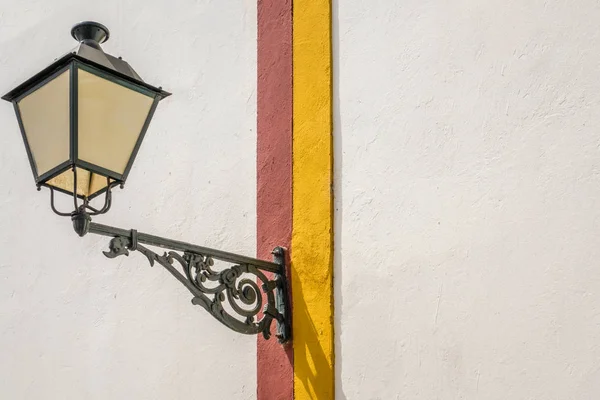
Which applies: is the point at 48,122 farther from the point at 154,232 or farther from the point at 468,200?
the point at 468,200

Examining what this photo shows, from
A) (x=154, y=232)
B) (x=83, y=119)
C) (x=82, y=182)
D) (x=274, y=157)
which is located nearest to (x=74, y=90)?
(x=83, y=119)

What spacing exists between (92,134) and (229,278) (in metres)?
0.61

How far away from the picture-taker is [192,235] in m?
3.92

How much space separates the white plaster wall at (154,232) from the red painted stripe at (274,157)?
41 millimetres

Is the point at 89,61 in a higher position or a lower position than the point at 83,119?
higher

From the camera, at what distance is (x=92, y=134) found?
310 centimetres

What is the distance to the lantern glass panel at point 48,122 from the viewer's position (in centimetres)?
310

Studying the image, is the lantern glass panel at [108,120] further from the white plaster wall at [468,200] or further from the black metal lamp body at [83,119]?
the white plaster wall at [468,200]

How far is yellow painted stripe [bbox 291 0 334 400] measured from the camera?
11.3 ft

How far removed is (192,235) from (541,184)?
1322 mm

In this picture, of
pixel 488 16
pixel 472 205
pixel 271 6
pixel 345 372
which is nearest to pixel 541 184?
pixel 472 205

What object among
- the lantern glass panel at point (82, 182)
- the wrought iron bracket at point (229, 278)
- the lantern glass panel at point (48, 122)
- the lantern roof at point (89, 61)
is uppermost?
the lantern roof at point (89, 61)

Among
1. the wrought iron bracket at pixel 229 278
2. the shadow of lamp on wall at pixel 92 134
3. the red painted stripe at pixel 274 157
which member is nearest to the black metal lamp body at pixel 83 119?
the shadow of lamp on wall at pixel 92 134

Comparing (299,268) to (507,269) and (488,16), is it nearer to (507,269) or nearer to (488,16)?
(507,269)
